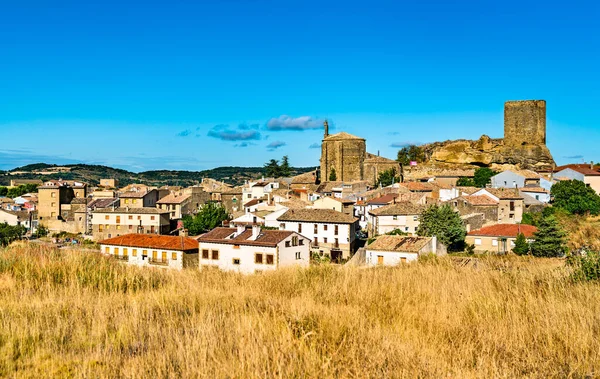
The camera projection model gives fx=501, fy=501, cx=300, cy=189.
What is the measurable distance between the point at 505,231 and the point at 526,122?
31.7 m

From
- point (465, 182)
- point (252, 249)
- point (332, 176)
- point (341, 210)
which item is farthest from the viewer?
point (332, 176)

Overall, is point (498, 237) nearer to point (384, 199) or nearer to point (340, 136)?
point (384, 199)

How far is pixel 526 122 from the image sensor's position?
58.8 metres

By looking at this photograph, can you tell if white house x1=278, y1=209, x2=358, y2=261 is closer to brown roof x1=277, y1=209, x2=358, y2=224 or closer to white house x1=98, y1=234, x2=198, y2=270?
brown roof x1=277, y1=209, x2=358, y2=224

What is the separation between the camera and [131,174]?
16262cm

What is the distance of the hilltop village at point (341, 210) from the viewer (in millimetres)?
28266

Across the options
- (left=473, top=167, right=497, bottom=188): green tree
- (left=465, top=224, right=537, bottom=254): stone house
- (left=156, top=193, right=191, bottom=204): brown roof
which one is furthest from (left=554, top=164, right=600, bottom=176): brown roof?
(left=156, top=193, right=191, bottom=204): brown roof

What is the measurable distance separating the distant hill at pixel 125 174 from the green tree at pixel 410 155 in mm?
55250

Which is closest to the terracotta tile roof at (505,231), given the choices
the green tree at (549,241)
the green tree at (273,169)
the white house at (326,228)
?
the green tree at (549,241)

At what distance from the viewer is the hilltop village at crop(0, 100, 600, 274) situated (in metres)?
28.3

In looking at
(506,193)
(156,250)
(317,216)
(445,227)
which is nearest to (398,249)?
(445,227)

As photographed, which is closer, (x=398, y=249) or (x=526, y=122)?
(x=398, y=249)

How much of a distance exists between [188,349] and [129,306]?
1.66m

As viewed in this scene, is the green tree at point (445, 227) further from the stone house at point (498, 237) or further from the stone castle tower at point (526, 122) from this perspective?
the stone castle tower at point (526, 122)
